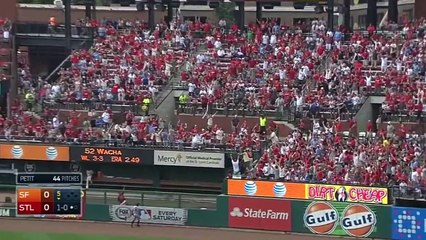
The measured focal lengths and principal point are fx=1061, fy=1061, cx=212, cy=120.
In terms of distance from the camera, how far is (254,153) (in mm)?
34562

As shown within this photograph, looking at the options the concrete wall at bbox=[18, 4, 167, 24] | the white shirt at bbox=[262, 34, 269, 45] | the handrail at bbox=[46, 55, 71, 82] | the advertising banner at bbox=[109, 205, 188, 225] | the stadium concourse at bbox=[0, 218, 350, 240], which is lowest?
the stadium concourse at bbox=[0, 218, 350, 240]

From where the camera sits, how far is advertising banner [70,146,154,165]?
36.4 metres

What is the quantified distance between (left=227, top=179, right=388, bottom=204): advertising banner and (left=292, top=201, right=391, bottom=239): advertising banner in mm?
455

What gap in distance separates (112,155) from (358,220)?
9981 millimetres

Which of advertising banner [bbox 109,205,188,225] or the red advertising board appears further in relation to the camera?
advertising banner [bbox 109,205,188,225]

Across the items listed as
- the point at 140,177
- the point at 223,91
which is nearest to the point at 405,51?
the point at 223,91

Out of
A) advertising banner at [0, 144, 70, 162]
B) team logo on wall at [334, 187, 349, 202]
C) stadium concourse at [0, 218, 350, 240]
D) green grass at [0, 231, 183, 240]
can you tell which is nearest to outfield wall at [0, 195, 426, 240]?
stadium concourse at [0, 218, 350, 240]

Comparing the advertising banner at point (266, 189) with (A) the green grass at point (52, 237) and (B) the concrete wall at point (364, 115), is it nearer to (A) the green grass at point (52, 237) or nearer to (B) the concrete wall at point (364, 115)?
(A) the green grass at point (52, 237)

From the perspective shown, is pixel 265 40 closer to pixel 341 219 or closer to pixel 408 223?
pixel 341 219

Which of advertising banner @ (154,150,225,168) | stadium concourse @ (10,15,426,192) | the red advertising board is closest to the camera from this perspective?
the red advertising board

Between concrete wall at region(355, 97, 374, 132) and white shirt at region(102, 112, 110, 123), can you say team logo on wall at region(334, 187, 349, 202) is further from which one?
white shirt at region(102, 112, 110, 123)

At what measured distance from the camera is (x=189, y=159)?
3584 centimetres

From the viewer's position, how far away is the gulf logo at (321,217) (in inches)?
1209
